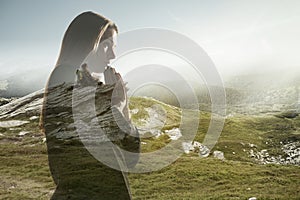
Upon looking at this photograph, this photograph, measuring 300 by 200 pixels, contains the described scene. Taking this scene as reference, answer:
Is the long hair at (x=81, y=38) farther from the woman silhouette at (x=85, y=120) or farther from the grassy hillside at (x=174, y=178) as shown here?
the grassy hillside at (x=174, y=178)

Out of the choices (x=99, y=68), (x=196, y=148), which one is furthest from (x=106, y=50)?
(x=196, y=148)

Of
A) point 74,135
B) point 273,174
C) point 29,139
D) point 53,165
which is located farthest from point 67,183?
point 273,174

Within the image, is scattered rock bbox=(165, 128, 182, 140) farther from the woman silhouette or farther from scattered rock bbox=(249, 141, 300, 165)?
the woman silhouette

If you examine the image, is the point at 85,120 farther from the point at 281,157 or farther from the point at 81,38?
the point at 281,157

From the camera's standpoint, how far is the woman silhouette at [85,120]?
21.8 metres

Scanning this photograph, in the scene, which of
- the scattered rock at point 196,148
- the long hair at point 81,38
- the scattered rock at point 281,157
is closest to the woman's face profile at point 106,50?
the long hair at point 81,38

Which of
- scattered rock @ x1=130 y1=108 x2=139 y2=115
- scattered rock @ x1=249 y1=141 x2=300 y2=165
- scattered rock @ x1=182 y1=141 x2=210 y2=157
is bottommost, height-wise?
scattered rock @ x1=249 y1=141 x2=300 y2=165

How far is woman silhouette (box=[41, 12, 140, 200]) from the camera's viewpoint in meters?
21.8

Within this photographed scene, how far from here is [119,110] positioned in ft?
77.6

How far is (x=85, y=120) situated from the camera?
27766 mm

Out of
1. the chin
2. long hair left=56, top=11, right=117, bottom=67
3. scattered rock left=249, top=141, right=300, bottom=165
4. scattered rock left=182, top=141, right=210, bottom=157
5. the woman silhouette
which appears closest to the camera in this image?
long hair left=56, top=11, right=117, bottom=67

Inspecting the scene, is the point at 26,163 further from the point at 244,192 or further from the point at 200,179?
the point at 244,192

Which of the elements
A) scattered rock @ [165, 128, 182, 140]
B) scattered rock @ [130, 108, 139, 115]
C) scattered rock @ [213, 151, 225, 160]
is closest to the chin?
scattered rock @ [213, 151, 225, 160]

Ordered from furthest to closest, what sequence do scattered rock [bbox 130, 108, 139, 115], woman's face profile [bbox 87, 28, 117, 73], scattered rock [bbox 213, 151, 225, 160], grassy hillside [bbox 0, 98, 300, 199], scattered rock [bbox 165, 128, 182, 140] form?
1. scattered rock [bbox 130, 108, 139, 115]
2. scattered rock [bbox 165, 128, 182, 140]
3. scattered rock [bbox 213, 151, 225, 160]
4. grassy hillside [bbox 0, 98, 300, 199]
5. woman's face profile [bbox 87, 28, 117, 73]
